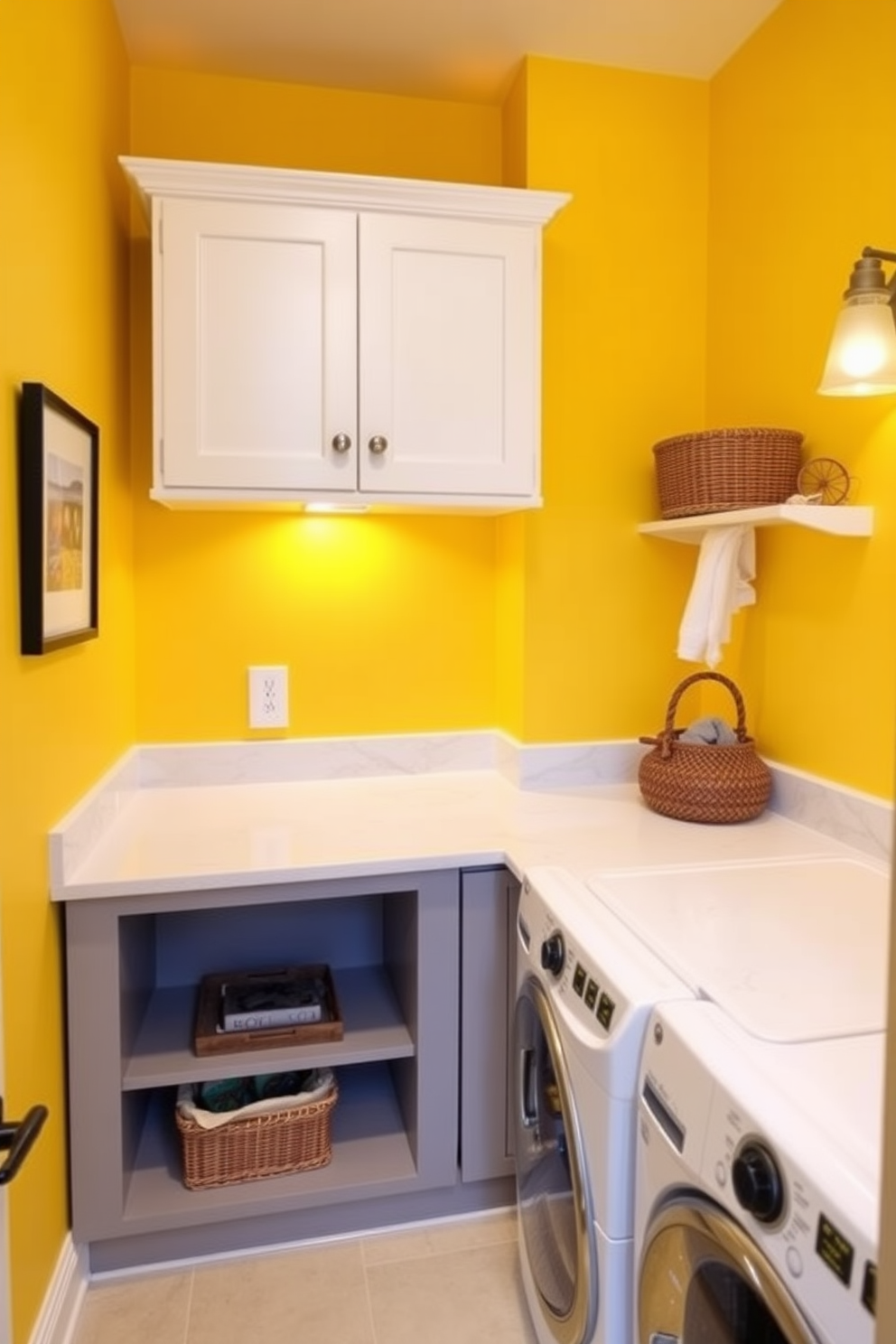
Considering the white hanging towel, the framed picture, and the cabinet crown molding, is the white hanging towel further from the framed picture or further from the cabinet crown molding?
the framed picture

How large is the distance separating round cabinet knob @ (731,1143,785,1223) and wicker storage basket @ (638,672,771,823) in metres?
1.06

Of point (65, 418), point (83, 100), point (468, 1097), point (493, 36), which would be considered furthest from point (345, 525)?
point (468, 1097)

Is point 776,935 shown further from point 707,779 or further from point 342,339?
point 342,339

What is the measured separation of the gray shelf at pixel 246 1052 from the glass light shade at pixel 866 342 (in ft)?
4.72

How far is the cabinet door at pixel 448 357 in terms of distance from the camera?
71.5 inches

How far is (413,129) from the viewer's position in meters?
2.16

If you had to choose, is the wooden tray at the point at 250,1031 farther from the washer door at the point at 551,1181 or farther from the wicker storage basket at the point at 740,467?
the wicker storage basket at the point at 740,467

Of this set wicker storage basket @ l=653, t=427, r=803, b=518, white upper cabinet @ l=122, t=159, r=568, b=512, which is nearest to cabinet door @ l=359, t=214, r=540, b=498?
white upper cabinet @ l=122, t=159, r=568, b=512

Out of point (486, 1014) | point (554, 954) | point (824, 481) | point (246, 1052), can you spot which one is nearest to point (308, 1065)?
Answer: point (246, 1052)

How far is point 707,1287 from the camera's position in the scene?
888 millimetres

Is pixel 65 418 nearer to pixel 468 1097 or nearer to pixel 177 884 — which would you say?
pixel 177 884

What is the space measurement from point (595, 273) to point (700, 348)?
323mm

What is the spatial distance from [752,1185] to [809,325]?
159 centimetres

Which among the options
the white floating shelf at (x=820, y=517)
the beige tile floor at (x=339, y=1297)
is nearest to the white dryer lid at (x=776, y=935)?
the white floating shelf at (x=820, y=517)
